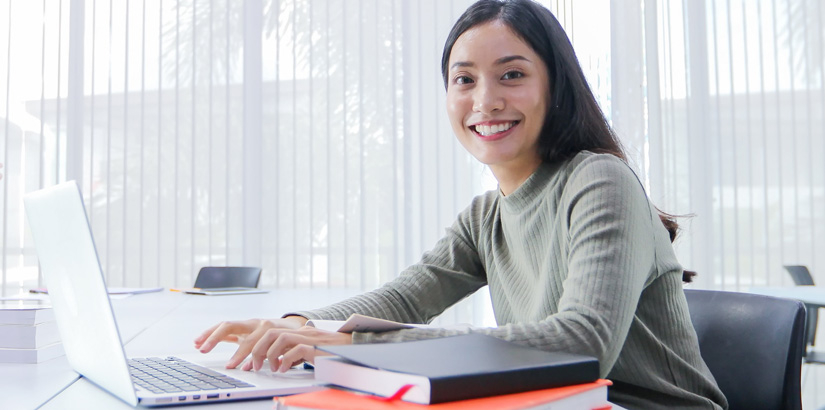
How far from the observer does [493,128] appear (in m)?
1.31

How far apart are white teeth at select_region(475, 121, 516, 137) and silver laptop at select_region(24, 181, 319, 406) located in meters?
0.61

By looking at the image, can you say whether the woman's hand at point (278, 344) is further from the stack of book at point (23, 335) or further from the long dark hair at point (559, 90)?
the long dark hair at point (559, 90)

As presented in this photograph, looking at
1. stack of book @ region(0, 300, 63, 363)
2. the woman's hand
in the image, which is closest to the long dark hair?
the woman's hand

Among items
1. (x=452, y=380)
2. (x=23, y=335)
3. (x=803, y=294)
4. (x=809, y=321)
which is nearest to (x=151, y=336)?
(x=23, y=335)

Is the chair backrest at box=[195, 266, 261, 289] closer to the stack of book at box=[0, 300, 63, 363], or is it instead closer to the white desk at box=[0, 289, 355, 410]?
the white desk at box=[0, 289, 355, 410]

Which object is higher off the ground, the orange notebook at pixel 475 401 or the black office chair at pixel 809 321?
the orange notebook at pixel 475 401

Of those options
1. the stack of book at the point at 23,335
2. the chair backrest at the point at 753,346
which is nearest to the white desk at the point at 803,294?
the chair backrest at the point at 753,346

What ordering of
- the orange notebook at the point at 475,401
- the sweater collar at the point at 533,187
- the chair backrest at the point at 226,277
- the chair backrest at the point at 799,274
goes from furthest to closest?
the chair backrest at the point at 799,274 → the chair backrest at the point at 226,277 → the sweater collar at the point at 533,187 → the orange notebook at the point at 475,401

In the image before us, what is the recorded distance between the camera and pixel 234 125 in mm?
3994

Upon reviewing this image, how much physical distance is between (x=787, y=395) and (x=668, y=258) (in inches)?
11.4

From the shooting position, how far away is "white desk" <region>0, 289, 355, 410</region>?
2.48 ft

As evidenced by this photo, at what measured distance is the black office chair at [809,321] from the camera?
8.78ft

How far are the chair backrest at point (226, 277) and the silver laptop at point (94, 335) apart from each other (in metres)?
2.13

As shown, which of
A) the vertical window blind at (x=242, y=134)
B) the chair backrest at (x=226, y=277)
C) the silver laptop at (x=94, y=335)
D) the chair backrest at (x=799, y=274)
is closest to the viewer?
the silver laptop at (x=94, y=335)
